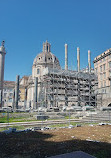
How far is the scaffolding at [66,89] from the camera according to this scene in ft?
141

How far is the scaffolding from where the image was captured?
4306 cm

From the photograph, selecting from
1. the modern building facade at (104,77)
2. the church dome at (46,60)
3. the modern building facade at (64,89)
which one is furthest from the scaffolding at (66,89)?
the church dome at (46,60)

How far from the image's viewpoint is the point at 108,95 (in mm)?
40625

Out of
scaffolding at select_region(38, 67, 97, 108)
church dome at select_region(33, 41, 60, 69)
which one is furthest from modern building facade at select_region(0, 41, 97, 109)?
church dome at select_region(33, 41, 60, 69)

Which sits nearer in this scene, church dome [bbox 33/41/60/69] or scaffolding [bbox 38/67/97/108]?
scaffolding [bbox 38/67/97/108]

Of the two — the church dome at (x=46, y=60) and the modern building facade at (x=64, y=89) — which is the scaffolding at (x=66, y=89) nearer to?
the modern building facade at (x=64, y=89)

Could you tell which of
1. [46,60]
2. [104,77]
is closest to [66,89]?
[104,77]

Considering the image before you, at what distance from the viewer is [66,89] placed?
44.9m

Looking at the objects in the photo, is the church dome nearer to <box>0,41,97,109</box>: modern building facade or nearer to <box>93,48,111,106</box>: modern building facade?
<box>0,41,97,109</box>: modern building facade

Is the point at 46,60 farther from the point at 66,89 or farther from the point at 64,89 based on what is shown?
the point at 66,89

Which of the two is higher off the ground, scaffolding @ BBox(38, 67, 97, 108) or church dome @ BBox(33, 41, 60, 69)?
church dome @ BBox(33, 41, 60, 69)

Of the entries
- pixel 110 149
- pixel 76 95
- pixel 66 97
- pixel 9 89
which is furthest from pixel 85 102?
pixel 9 89

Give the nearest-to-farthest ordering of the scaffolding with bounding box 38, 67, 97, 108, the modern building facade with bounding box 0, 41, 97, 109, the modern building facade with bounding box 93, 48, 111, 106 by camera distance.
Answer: the modern building facade with bounding box 93, 48, 111, 106
the modern building facade with bounding box 0, 41, 97, 109
the scaffolding with bounding box 38, 67, 97, 108

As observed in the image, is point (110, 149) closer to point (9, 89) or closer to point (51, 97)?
point (51, 97)
